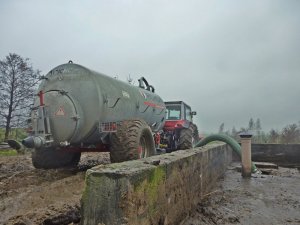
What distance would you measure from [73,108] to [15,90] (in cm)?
1673

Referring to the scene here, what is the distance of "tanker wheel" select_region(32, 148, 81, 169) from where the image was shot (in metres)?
7.28

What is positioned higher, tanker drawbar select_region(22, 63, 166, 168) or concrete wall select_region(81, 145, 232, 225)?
tanker drawbar select_region(22, 63, 166, 168)

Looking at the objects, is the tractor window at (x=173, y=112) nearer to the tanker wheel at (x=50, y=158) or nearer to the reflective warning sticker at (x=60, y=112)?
the tanker wheel at (x=50, y=158)

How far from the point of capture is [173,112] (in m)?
12.6

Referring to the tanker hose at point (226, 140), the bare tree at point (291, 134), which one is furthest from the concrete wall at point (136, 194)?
the bare tree at point (291, 134)

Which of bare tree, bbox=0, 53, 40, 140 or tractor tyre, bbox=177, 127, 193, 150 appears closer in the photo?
tractor tyre, bbox=177, 127, 193, 150

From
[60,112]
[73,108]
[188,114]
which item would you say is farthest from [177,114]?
[60,112]

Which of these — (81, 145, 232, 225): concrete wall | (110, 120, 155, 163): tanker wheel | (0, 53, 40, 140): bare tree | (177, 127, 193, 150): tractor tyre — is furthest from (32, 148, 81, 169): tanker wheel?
(0, 53, 40, 140): bare tree

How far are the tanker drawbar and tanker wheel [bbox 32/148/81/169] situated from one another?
0.54 meters

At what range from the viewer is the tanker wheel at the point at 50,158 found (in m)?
7.28

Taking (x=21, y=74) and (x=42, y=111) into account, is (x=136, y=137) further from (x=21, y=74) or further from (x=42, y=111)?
(x=21, y=74)

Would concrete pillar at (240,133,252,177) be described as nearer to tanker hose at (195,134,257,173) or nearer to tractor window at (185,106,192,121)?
tanker hose at (195,134,257,173)

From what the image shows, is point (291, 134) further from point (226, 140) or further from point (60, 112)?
point (60, 112)

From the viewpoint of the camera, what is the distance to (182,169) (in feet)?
14.1
